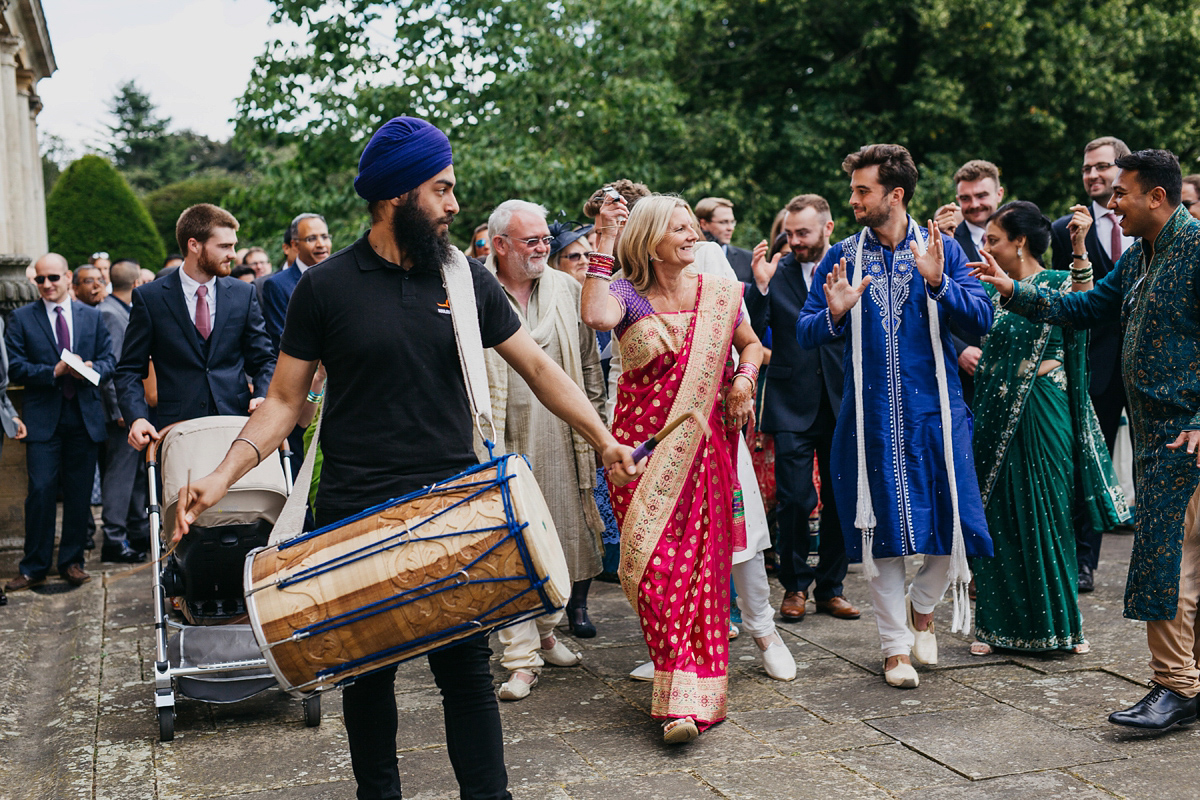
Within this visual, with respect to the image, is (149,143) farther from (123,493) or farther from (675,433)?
(675,433)

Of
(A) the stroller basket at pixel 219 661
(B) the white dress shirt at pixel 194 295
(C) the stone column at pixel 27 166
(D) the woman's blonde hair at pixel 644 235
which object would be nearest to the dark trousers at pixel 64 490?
(B) the white dress shirt at pixel 194 295

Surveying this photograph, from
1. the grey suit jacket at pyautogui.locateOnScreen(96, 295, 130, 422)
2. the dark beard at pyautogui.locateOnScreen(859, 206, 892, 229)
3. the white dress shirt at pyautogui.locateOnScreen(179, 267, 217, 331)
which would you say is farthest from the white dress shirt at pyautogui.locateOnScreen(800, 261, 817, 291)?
the grey suit jacket at pyautogui.locateOnScreen(96, 295, 130, 422)

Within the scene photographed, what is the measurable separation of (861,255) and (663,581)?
5.59 feet

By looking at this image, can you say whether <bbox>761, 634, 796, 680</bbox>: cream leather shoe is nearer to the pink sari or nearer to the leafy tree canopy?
the pink sari

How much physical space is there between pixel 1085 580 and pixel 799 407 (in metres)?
1.95

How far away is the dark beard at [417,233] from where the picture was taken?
3104mm

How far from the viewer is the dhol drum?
113 inches

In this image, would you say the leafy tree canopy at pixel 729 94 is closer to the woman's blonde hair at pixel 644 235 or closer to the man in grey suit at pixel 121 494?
the man in grey suit at pixel 121 494

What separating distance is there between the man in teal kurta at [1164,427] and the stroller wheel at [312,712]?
2996 millimetres

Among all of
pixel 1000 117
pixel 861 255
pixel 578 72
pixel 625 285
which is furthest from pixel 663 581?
pixel 1000 117

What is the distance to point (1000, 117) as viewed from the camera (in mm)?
18453

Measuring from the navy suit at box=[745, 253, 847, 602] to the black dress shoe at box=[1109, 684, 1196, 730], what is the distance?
2074mm

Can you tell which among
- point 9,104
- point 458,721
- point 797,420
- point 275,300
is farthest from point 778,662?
point 9,104

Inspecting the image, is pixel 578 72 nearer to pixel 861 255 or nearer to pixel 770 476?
pixel 770 476
